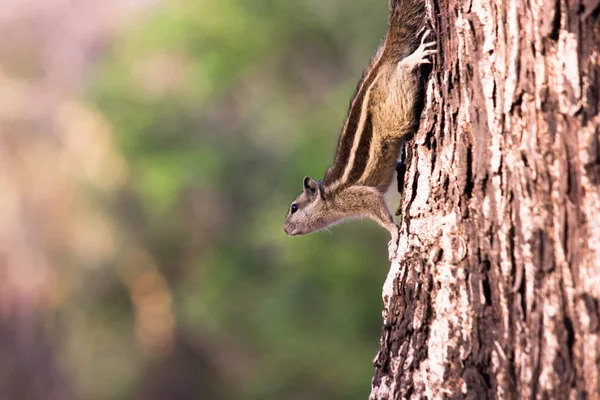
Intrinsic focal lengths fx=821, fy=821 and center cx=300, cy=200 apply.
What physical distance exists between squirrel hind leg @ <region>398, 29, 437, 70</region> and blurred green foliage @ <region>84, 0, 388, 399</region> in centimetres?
489

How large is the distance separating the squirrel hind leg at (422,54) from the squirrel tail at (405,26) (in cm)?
14

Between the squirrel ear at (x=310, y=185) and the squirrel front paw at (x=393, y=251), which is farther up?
the squirrel ear at (x=310, y=185)

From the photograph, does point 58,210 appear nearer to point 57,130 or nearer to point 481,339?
point 57,130

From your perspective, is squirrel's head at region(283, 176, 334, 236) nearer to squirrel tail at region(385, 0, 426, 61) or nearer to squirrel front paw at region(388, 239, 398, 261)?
squirrel front paw at region(388, 239, 398, 261)

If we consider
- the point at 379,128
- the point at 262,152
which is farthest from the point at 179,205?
the point at 379,128

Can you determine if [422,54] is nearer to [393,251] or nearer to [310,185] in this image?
[393,251]

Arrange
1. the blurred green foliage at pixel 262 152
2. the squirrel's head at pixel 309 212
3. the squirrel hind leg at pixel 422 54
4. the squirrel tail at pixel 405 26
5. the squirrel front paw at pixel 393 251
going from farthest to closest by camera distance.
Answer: the blurred green foliage at pixel 262 152
the squirrel's head at pixel 309 212
the squirrel tail at pixel 405 26
the squirrel front paw at pixel 393 251
the squirrel hind leg at pixel 422 54

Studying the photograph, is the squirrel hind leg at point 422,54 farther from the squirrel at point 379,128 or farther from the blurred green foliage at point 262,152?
the blurred green foliage at point 262,152

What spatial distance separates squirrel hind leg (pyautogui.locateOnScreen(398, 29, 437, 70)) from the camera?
2471mm

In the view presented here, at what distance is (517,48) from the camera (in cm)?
202

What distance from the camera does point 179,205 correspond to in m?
11.4

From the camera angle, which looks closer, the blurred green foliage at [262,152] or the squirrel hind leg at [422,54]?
the squirrel hind leg at [422,54]

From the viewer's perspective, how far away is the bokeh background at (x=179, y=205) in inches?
326

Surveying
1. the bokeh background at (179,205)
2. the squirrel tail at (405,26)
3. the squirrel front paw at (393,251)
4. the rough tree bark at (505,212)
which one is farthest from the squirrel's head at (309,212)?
the bokeh background at (179,205)
